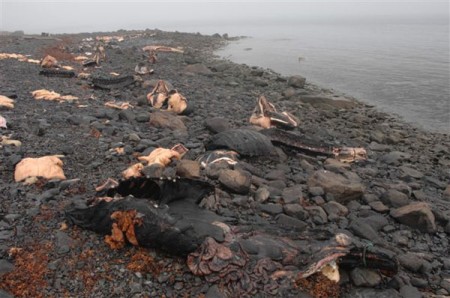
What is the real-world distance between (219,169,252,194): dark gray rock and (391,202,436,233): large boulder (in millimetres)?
2612

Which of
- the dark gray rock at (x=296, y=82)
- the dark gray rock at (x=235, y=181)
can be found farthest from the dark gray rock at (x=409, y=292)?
the dark gray rock at (x=296, y=82)

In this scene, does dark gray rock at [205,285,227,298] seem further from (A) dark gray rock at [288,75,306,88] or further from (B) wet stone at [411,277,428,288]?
(A) dark gray rock at [288,75,306,88]

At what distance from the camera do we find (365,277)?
4125 millimetres

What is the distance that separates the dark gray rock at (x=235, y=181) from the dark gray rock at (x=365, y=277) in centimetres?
237

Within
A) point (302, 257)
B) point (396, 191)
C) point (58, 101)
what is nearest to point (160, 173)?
point (302, 257)

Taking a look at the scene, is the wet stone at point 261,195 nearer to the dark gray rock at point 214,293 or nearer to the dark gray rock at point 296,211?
the dark gray rock at point 296,211

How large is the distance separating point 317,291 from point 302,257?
50 cm

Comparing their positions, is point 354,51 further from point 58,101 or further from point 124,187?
point 124,187

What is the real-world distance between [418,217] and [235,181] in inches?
122

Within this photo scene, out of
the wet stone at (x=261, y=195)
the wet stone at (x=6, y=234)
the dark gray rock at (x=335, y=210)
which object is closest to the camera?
the wet stone at (x=6, y=234)

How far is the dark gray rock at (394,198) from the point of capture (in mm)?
6410

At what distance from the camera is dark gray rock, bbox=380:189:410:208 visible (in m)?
6.41

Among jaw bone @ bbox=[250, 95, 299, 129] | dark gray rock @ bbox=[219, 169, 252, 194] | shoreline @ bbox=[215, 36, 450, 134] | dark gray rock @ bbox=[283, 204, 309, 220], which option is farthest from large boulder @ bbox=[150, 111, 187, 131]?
shoreline @ bbox=[215, 36, 450, 134]

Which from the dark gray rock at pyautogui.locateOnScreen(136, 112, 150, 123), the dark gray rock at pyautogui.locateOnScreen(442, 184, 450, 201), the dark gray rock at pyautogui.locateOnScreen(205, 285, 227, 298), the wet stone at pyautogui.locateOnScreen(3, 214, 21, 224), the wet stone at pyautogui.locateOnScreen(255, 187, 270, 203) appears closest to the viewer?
the dark gray rock at pyautogui.locateOnScreen(205, 285, 227, 298)
